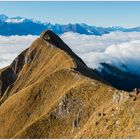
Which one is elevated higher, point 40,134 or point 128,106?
point 128,106

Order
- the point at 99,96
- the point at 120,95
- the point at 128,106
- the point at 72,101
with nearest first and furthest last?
the point at 128,106, the point at 120,95, the point at 99,96, the point at 72,101

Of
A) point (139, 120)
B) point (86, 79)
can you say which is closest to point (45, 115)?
point (86, 79)

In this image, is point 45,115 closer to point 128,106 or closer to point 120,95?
point 120,95

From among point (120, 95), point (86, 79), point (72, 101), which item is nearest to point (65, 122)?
point (72, 101)

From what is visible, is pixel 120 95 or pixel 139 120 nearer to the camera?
pixel 139 120

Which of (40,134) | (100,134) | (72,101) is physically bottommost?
(40,134)

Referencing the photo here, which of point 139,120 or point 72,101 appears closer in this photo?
point 139,120

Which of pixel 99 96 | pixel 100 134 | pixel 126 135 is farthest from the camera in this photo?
pixel 99 96

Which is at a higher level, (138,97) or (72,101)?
(138,97)

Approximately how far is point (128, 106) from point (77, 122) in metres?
62.2

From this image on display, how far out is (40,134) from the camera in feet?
625

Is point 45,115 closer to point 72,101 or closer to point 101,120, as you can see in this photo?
point 72,101

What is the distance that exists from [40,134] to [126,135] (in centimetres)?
9897

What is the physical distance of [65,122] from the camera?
187625 millimetres
